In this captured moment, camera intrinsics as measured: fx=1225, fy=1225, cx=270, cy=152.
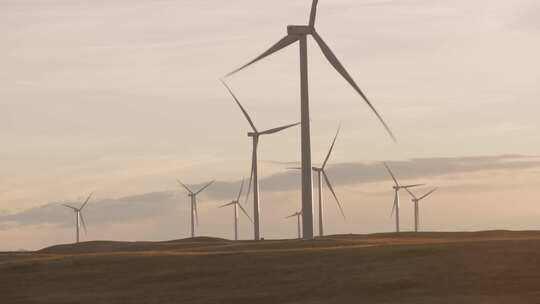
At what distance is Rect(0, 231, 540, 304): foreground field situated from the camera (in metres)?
62.1

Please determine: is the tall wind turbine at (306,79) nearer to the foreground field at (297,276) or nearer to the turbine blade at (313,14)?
the turbine blade at (313,14)

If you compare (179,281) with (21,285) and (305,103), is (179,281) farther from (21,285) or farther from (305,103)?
(305,103)

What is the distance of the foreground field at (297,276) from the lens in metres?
62.1

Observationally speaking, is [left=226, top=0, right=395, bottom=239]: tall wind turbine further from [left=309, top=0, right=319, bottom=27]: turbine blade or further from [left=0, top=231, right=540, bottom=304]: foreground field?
[left=0, top=231, right=540, bottom=304]: foreground field

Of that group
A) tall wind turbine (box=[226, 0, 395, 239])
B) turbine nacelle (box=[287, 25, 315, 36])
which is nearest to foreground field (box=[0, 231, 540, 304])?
tall wind turbine (box=[226, 0, 395, 239])

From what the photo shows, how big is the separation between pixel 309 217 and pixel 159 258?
1455 centimetres

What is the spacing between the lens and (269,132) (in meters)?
121

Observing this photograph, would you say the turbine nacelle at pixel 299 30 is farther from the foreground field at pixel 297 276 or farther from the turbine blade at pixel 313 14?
the foreground field at pixel 297 276

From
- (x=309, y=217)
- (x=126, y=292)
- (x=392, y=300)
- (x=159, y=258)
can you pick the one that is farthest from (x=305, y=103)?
(x=392, y=300)

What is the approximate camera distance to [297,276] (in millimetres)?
69188

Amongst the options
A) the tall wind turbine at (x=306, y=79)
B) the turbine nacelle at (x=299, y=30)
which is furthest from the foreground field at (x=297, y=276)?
the turbine nacelle at (x=299, y=30)

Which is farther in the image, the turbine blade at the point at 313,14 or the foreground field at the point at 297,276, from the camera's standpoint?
the turbine blade at the point at 313,14

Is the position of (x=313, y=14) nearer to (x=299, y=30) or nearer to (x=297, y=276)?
(x=299, y=30)

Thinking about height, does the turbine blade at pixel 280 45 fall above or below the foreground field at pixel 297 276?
above
